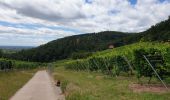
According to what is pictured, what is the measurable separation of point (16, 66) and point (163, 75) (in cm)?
8819

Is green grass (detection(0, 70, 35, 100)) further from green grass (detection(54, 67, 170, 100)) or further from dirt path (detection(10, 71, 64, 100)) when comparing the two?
green grass (detection(54, 67, 170, 100))

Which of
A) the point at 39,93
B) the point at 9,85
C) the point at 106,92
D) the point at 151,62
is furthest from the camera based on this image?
the point at 9,85

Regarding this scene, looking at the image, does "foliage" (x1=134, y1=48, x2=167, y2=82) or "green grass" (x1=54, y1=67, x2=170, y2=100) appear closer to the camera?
"green grass" (x1=54, y1=67, x2=170, y2=100)

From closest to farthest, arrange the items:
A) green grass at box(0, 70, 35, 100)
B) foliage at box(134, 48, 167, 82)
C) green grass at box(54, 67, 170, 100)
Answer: green grass at box(54, 67, 170, 100) → green grass at box(0, 70, 35, 100) → foliage at box(134, 48, 167, 82)

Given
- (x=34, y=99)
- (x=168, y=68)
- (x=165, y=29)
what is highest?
(x=165, y=29)

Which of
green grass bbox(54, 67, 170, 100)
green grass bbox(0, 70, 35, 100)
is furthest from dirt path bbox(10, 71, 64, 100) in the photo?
green grass bbox(54, 67, 170, 100)

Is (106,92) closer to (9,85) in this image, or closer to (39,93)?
(39,93)

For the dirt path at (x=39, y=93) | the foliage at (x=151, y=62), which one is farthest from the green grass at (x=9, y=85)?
the foliage at (x=151, y=62)

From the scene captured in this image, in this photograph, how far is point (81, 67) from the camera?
83125mm

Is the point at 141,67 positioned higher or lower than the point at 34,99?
higher

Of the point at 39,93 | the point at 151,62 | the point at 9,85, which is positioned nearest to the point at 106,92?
the point at 39,93

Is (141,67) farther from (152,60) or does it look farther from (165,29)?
(165,29)

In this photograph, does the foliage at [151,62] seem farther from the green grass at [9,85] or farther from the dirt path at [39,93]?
the green grass at [9,85]

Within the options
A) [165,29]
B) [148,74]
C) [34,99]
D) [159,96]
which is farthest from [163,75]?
[165,29]
